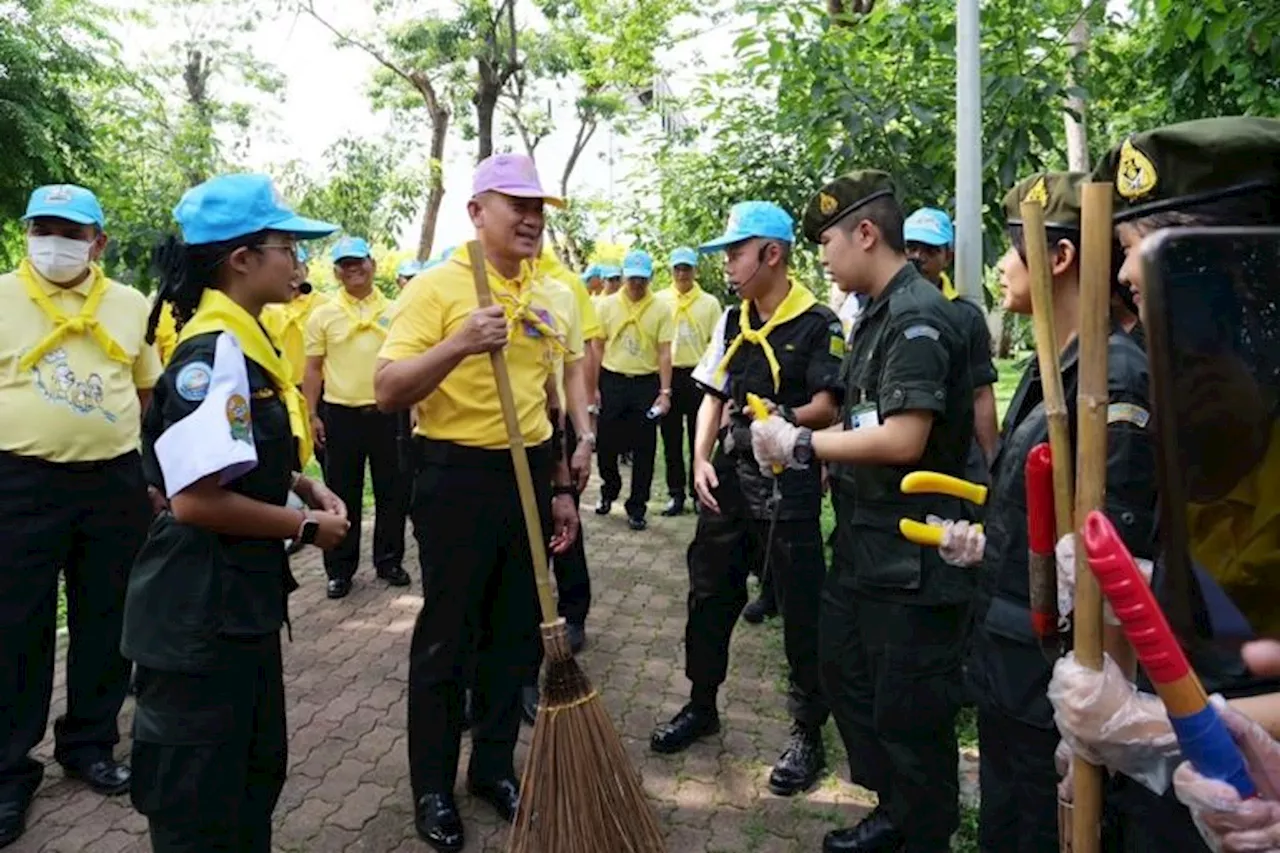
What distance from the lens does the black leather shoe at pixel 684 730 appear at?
3.60 meters

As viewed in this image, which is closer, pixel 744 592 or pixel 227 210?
pixel 227 210

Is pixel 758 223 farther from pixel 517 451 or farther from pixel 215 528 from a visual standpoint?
pixel 215 528

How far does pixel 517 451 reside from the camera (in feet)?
8.93

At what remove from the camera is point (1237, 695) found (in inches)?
41.8

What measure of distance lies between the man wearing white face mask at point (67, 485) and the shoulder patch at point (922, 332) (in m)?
Result: 2.81

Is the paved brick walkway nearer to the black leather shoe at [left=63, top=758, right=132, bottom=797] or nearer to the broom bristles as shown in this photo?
the black leather shoe at [left=63, top=758, right=132, bottom=797]

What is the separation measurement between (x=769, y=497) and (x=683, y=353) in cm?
431

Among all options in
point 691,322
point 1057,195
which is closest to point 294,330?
point 691,322

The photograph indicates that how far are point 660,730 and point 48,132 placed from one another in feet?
29.3

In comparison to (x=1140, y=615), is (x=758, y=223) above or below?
above

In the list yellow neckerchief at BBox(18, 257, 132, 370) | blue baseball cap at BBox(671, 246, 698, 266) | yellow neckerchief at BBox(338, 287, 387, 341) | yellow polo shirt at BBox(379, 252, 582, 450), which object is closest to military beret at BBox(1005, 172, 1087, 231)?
yellow polo shirt at BBox(379, 252, 582, 450)

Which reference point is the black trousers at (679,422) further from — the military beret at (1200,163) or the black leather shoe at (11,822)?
the military beret at (1200,163)

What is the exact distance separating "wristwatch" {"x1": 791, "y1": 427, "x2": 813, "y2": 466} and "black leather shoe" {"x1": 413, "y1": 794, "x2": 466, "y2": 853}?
1.65 metres

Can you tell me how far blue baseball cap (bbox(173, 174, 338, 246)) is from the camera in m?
2.12
